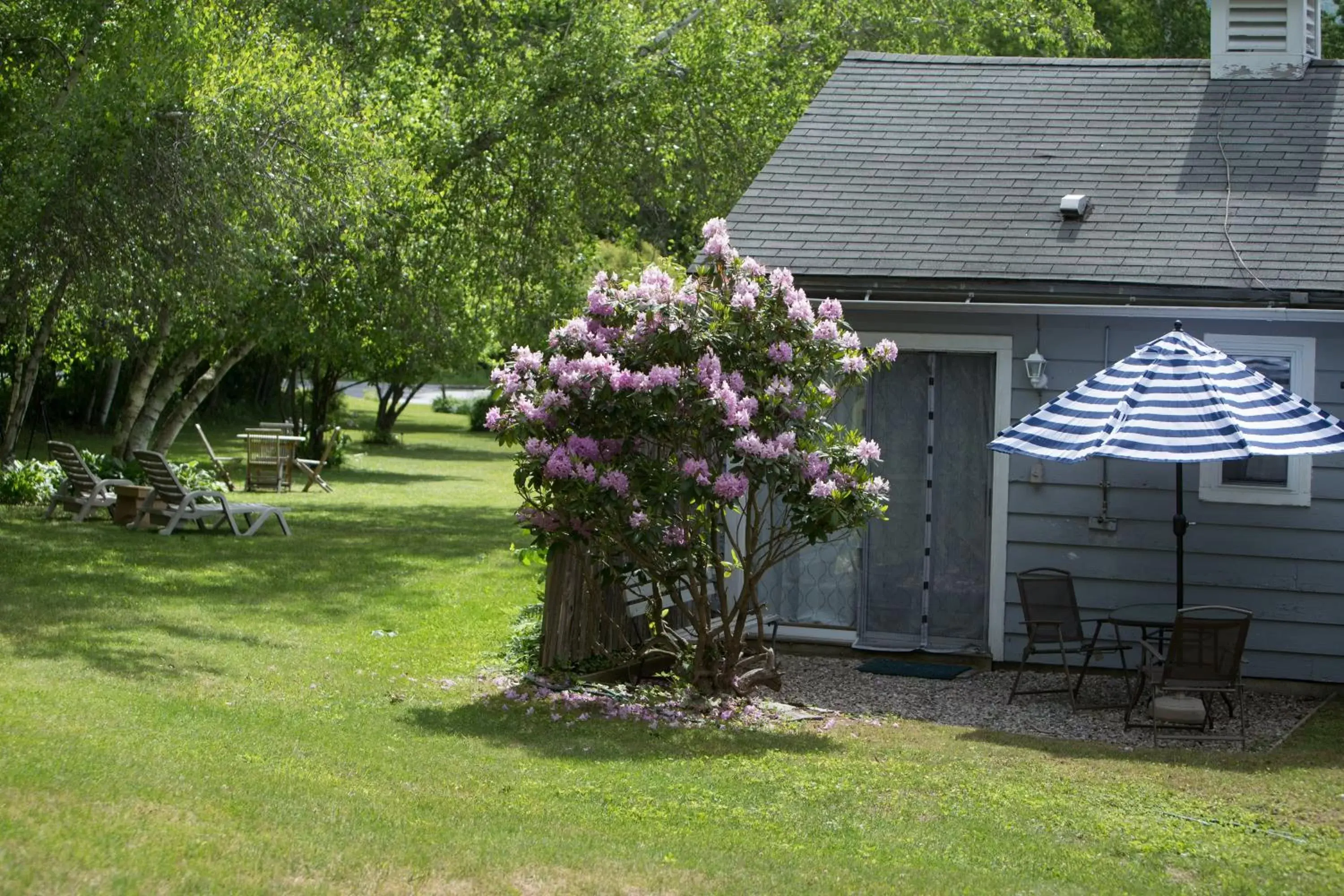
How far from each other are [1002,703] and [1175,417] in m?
2.37

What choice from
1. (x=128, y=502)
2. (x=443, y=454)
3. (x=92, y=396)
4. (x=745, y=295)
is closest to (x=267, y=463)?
(x=128, y=502)

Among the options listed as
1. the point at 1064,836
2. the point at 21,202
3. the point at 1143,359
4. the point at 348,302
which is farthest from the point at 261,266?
the point at 1064,836

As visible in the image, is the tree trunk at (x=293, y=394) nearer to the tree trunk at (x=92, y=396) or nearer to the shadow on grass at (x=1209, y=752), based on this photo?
the tree trunk at (x=92, y=396)

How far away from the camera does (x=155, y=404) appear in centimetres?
2100

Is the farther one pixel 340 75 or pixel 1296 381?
pixel 340 75

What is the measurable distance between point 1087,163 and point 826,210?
221cm

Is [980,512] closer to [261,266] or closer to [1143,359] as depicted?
[1143,359]

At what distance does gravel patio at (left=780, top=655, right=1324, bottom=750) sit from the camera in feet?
31.6

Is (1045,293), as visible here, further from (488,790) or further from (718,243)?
(488,790)

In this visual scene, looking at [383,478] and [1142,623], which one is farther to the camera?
[383,478]

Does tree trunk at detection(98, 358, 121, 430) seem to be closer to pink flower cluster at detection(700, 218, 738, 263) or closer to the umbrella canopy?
pink flower cluster at detection(700, 218, 738, 263)

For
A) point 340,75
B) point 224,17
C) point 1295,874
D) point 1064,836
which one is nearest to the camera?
point 1295,874

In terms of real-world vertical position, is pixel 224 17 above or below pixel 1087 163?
above

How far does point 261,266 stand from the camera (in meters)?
15.9
